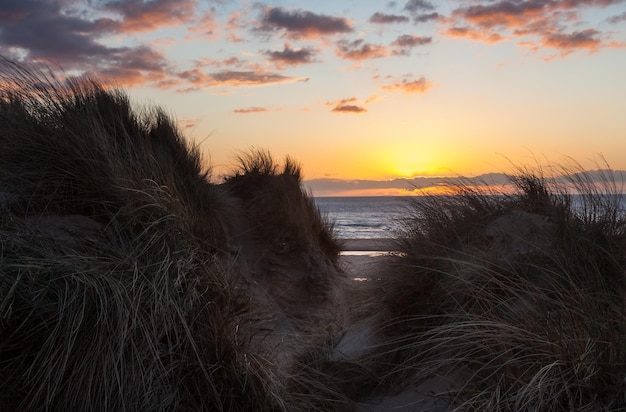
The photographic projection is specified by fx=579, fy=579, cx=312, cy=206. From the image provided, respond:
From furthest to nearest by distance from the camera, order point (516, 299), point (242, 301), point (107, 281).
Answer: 1. point (242, 301)
2. point (516, 299)
3. point (107, 281)

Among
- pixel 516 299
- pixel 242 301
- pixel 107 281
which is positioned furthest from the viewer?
pixel 242 301

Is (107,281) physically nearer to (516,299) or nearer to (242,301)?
(242,301)

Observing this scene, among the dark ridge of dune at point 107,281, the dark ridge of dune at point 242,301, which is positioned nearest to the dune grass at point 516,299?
the dark ridge of dune at point 242,301

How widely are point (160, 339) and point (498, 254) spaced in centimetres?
275

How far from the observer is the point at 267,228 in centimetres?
905

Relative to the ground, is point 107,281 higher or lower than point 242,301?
higher

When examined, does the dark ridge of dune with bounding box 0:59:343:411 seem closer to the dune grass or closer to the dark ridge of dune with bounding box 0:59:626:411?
the dark ridge of dune with bounding box 0:59:626:411

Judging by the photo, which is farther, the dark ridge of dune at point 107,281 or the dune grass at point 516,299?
the dark ridge of dune at point 107,281

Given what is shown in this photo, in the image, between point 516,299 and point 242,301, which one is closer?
point 516,299

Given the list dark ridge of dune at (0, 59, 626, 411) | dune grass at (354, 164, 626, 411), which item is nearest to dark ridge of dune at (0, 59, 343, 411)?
dark ridge of dune at (0, 59, 626, 411)

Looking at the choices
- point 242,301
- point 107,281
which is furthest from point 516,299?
point 107,281

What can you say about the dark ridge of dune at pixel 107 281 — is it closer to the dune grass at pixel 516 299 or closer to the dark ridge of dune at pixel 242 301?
the dark ridge of dune at pixel 242 301

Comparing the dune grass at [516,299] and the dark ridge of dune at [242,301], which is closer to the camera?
the dune grass at [516,299]

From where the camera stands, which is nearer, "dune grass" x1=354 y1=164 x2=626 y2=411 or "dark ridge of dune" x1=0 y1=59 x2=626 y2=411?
"dune grass" x1=354 y1=164 x2=626 y2=411
